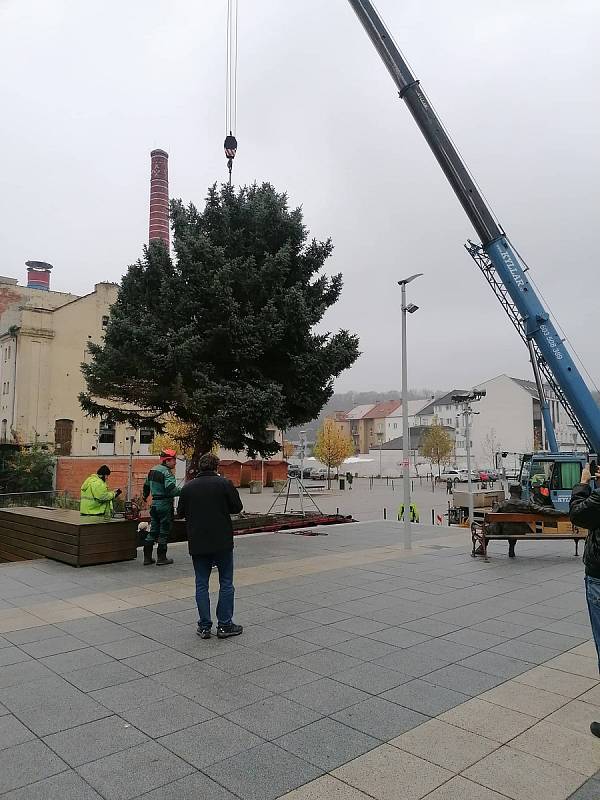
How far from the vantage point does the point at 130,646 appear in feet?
18.7

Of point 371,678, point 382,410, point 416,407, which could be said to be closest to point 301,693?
point 371,678

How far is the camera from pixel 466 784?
11.0 feet

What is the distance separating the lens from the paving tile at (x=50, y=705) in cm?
405

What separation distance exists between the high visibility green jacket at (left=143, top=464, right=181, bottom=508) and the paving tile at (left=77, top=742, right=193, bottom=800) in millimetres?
5943

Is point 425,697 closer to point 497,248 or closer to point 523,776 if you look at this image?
point 523,776

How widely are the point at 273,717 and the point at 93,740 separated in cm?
118

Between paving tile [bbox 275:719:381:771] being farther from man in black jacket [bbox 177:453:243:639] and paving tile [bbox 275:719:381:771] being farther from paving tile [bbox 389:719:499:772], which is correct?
man in black jacket [bbox 177:453:243:639]

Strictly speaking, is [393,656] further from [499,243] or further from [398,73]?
[398,73]

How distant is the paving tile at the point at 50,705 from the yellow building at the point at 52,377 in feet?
122

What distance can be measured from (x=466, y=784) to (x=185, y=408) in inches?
455

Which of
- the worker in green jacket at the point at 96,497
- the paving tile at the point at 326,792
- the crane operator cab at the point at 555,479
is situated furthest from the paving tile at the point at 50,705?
the crane operator cab at the point at 555,479

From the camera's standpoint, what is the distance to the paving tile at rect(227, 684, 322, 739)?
3.97m

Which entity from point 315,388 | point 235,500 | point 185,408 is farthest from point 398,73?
point 235,500

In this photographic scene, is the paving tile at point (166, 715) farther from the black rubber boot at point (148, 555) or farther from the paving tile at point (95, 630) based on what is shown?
the black rubber boot at point (148, 555)
